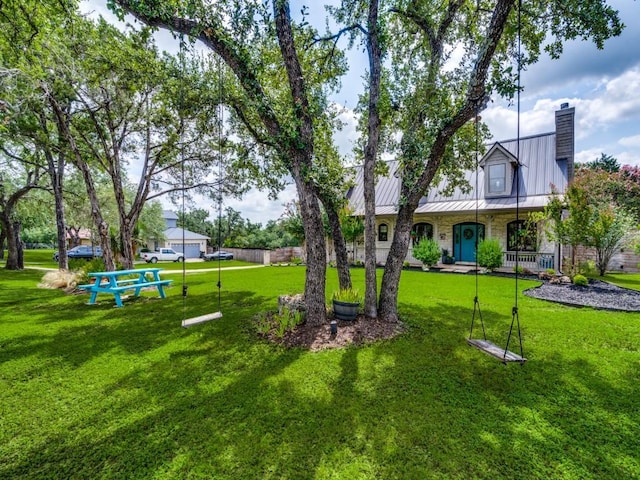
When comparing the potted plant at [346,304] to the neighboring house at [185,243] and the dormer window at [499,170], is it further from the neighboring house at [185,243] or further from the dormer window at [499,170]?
the neighboring house at [185,243]

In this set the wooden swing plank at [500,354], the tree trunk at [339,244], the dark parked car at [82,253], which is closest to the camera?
the wooden swing plank at [500,354]

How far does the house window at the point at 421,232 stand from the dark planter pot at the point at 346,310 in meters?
12.5

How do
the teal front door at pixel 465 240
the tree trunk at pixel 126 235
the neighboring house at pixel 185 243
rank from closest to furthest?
the tree trunk at pixel 126 235 < the teal front door at pixel 465 240 < the neighboring house at pixel 185 243

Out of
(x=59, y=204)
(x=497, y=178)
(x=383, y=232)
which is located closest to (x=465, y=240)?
(x=497, y=178)

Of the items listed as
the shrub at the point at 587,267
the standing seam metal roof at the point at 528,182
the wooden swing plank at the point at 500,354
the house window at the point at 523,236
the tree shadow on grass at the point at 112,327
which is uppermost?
the standing seam metal roof at the point at 528,182

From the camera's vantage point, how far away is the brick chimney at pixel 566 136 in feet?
46.2

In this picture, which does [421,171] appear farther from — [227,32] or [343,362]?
[227,32]

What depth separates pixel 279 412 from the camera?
3211 mm

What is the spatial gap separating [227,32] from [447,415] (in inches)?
255

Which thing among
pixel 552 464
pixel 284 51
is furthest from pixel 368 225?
pixel 552 464

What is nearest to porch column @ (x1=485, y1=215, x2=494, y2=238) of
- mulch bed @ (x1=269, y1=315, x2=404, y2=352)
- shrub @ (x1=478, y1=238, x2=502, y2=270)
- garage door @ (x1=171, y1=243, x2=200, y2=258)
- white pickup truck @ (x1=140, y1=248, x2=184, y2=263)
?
shrub @ (x1=478, y1=238, x2=502, y2=270)

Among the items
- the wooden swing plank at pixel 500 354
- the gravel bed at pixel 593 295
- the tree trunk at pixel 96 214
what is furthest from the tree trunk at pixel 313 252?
the tree trunk at pixel 96 214

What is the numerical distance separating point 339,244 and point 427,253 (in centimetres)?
1027

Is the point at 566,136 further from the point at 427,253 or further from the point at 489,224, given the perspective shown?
the point at 427,253
